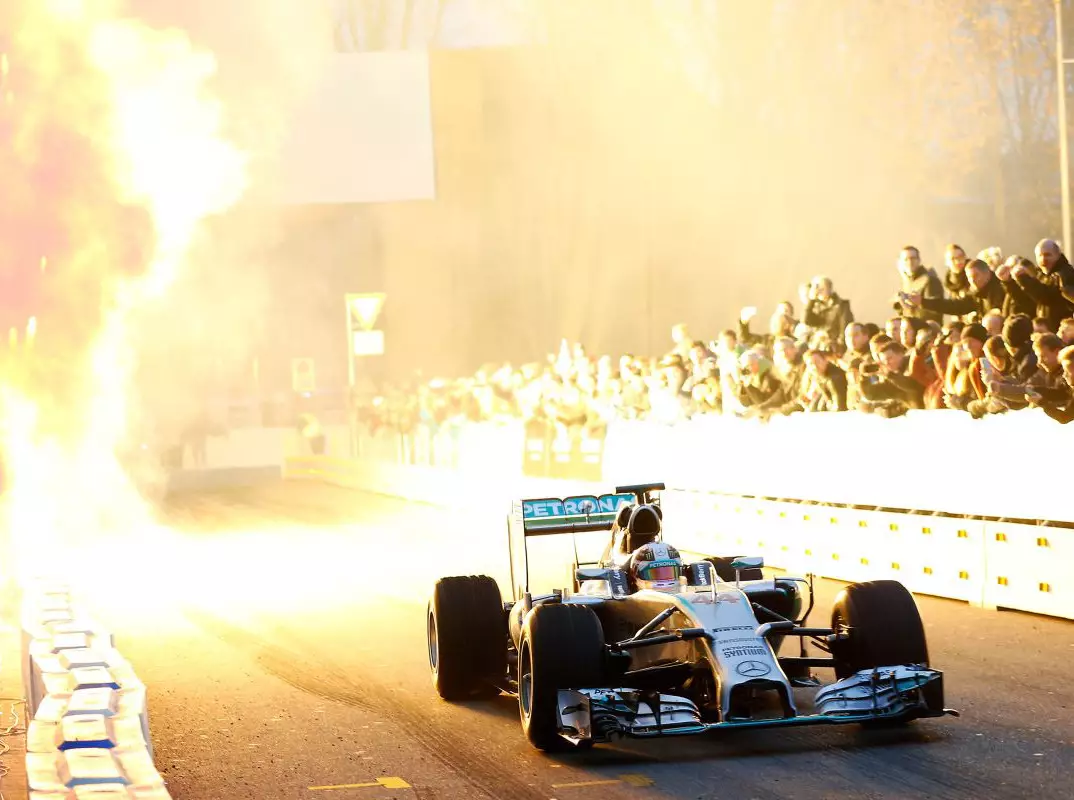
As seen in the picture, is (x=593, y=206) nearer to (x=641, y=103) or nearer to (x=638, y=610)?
(x=641, y=103)

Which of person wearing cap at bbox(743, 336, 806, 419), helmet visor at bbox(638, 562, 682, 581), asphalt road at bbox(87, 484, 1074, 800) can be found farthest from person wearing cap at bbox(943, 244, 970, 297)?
helmet visor at bbox(638, 562, 682, 581)

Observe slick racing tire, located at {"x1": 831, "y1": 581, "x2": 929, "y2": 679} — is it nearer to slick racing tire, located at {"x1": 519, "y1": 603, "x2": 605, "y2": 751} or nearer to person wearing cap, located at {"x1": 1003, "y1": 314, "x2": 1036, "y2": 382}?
slick racing tire, located at {"x1": 519, "y1": 603, "x2": 605, "y2": 751}

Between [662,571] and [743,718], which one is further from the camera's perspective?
[662,571]

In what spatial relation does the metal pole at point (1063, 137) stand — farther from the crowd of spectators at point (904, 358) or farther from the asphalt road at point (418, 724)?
the asphalt road at point (418, 724)

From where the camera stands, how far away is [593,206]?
42.6 metres

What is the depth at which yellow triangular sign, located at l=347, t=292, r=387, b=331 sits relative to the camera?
34.9 m

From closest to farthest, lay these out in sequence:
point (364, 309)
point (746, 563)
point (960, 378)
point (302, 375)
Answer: point (746, 563) → point (960, 378) → point (364, 309) → point (302, 375)

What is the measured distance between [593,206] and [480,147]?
4.75 m

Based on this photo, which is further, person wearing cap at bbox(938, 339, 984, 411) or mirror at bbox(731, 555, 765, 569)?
person wearing cap at bbox(938, 339, 984, 411)

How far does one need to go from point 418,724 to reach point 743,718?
89.8 inches

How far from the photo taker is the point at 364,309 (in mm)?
35000

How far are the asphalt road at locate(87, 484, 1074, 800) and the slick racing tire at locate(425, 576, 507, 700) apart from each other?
6.8 inches

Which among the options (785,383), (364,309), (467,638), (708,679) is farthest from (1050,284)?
(364,309)

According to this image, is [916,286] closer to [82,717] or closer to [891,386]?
[891,386]
